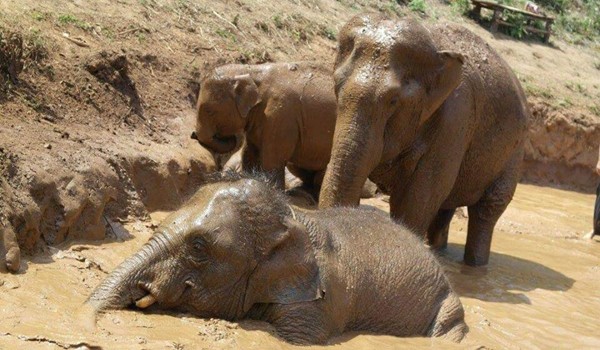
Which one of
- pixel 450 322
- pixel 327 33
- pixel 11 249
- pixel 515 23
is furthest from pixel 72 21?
pixel 515 23

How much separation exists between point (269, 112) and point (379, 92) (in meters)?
3.68

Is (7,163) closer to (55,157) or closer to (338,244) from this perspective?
(55,157)

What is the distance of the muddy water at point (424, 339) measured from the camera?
18.3 ft

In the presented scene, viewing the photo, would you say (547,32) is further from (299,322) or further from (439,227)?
(299,322)

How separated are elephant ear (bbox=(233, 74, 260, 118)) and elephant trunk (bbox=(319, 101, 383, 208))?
3.58 metres

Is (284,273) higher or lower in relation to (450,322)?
higher

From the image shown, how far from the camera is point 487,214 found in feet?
34.8

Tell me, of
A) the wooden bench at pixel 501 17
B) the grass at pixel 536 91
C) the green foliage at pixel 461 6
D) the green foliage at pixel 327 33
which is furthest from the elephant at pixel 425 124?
the wooden bench at pixel 501 17

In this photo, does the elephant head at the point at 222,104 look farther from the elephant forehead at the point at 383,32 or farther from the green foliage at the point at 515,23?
the green foliage at the point at 515,23

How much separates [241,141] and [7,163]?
586 centimetres

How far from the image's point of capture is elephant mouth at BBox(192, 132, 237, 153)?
11.7m

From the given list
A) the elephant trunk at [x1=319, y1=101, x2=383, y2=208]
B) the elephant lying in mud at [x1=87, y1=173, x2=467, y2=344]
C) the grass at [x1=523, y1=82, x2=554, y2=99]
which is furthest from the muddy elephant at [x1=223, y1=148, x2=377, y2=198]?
the grass at [x1=523, y1=82, x2=554, y2=99]

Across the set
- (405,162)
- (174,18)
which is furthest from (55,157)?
(174,18)

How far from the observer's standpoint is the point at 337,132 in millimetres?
8164
